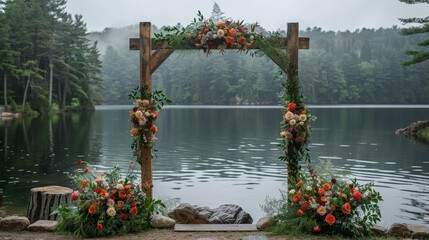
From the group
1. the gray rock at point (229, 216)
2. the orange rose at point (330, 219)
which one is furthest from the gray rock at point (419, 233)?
the gray rock at point (229, 216)

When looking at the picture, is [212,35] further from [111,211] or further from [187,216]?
[187,216]

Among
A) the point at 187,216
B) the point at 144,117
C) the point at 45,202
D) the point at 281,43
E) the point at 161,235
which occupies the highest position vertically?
the point at 281,43

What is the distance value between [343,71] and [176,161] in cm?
10454

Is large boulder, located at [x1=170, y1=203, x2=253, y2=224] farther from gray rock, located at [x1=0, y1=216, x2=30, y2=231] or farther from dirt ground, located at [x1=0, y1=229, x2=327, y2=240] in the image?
gray rock, located at [x1=0, y1=216, x2=30, y2=231]

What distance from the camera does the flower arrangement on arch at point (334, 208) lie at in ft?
22.8

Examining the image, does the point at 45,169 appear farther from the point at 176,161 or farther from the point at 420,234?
the point at 420,234

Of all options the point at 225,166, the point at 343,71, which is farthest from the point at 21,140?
the point at 343,71

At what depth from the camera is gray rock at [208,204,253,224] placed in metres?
9.59

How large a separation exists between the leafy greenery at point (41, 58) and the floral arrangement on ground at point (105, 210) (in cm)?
4601

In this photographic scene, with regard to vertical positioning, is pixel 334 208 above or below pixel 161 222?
above

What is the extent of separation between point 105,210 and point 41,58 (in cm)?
6139

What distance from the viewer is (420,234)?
7266mm

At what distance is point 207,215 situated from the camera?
9.62m

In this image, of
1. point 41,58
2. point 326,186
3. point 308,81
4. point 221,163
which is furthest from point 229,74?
point 326,186
